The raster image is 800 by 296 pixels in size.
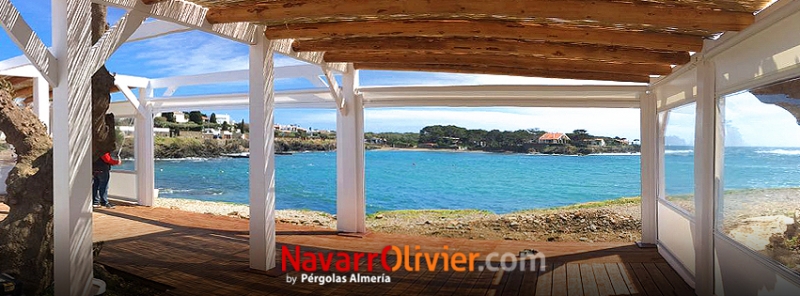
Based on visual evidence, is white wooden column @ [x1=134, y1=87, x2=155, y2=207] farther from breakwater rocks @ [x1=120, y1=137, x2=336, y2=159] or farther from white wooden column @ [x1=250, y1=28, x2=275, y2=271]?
breakwater rocks @ [x1=120, y1=137, x2=336, y2=159]

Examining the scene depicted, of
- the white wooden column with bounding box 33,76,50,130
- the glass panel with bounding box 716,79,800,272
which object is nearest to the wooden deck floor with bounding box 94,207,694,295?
the glass panel with bounding box 716,79,800,272

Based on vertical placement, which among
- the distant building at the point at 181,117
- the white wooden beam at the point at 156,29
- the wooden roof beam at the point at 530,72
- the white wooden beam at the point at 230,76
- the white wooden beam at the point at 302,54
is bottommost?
the wooden roof beam at the point at 530,72

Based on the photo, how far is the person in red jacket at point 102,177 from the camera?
9.57 meters

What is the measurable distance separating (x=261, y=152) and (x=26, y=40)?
2.36m

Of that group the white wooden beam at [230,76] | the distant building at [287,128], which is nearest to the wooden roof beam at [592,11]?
the white wooden beam at [230,76]

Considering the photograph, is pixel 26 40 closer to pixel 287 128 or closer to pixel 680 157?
pixel 680 157

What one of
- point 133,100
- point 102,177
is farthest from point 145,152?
point 133,100

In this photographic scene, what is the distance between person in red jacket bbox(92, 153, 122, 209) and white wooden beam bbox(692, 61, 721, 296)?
9534mm

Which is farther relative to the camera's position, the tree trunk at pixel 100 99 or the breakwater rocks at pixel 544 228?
the breakwater rocks at pixel 544 228

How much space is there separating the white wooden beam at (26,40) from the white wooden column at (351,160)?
176 inches

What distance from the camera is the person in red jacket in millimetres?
9570

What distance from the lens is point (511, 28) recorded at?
4.34 meters

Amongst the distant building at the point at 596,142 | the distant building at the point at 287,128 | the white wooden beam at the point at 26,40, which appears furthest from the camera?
the distant building at the point at 287,128

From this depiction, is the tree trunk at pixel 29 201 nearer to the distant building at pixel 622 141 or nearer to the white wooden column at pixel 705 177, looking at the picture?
the white wooden column at pixel 705 177
